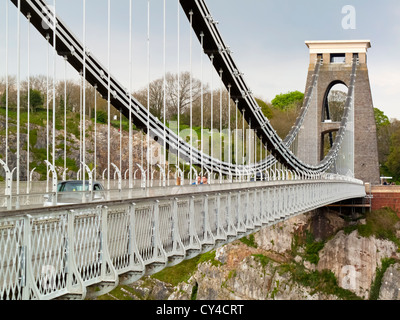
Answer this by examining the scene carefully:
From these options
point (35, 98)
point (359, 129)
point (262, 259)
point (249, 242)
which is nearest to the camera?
point (35, 98)

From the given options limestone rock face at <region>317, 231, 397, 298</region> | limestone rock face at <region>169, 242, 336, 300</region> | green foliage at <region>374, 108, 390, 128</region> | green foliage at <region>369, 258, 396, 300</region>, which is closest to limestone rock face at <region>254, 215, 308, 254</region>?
limestone rock face at <region>169, 242, 336, 300</region>

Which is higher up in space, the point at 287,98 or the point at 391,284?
the point at 287,98

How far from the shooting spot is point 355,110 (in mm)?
56719

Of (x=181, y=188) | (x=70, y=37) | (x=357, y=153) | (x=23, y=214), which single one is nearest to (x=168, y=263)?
(x=181, y=188)

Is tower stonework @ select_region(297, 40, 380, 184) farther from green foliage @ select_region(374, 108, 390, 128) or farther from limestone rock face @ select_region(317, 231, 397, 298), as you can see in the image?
green foliage @ select_region(374, 108, 390, 128)

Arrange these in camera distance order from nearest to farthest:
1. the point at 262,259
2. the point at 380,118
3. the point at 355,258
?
the point at 262,259 → the point at 355,258 → the point at 380,118

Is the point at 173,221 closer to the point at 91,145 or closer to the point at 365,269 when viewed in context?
the point at 91,145

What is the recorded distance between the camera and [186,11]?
20141mm

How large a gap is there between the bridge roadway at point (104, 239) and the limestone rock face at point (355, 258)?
2766 cm

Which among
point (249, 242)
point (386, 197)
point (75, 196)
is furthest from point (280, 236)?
point (75, 196)

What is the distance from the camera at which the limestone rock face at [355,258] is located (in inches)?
1704

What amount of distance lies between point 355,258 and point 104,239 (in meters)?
36.7

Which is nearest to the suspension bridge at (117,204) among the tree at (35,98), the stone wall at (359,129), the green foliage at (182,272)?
the tree at (35,98)

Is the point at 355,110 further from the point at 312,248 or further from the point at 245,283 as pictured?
the point at 245,283
